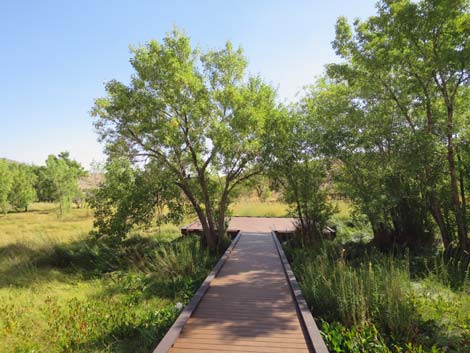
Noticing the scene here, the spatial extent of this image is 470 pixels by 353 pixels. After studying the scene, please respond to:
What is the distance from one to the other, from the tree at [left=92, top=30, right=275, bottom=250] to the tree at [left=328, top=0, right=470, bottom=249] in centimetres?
301

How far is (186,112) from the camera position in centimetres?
870

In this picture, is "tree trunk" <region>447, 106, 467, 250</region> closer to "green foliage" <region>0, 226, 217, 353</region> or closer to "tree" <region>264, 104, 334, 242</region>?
"tree" <region>264, 104, 334, 242</region>

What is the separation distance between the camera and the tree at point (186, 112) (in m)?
8.48

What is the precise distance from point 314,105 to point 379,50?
3.20 metres

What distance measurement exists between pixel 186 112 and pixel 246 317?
20.4 ft

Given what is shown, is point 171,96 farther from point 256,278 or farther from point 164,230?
point 164,230

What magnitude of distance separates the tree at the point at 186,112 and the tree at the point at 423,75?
301cm

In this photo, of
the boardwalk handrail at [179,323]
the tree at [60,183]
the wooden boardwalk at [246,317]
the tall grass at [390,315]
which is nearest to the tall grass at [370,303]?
the tall grass at [390,315]

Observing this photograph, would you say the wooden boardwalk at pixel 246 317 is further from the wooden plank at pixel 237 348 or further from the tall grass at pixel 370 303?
the tall grass at pixel 370 303

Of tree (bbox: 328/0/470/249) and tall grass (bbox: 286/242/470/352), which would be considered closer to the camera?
tall grass (bbox: 286/242/470/352)

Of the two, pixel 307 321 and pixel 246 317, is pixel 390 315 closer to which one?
pixel 307 321

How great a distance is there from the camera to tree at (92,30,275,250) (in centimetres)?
848

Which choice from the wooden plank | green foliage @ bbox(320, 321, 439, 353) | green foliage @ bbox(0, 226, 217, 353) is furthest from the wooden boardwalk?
green foliage @ bbox(0, 226, 217, 353)

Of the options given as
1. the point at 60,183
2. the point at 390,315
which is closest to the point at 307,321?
the point at 390,315
